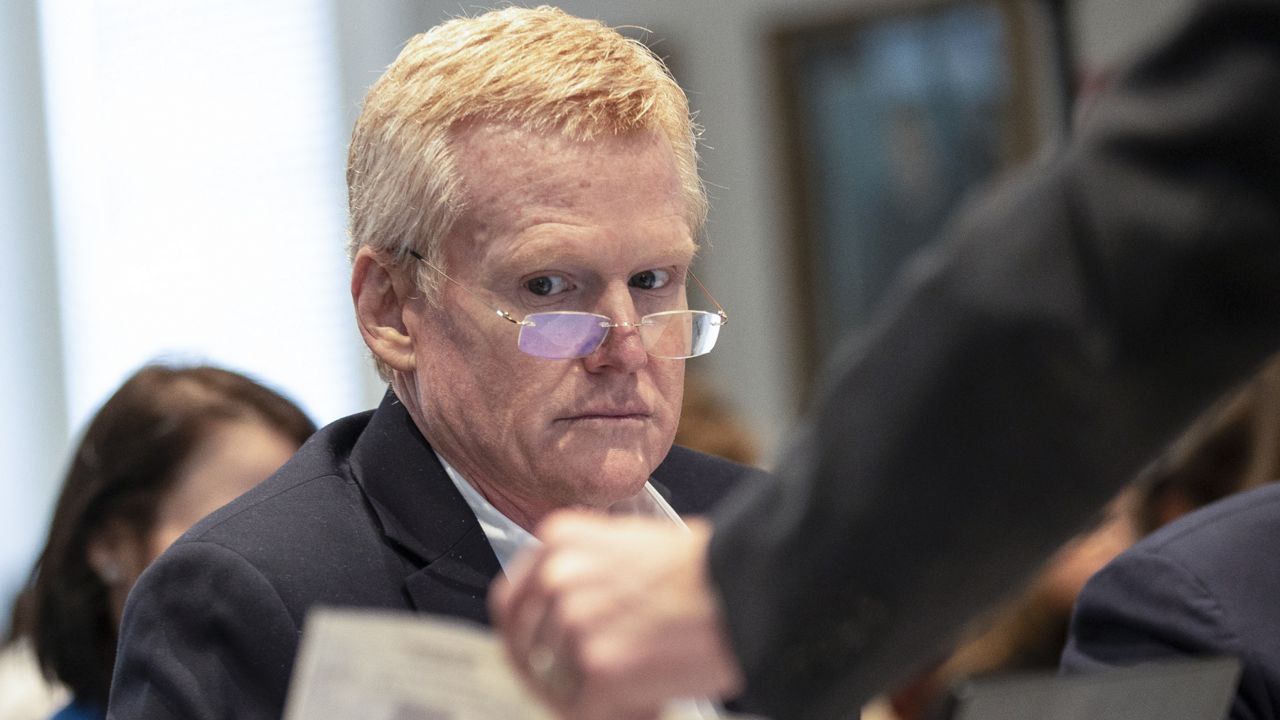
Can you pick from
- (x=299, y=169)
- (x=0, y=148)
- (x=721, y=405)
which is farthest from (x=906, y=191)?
(x=0, y=148)

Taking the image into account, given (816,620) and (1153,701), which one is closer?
(816,620)

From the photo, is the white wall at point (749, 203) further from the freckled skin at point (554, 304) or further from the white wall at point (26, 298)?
the freckled skin at point (554, 304)

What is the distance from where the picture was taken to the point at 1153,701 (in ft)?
4.01

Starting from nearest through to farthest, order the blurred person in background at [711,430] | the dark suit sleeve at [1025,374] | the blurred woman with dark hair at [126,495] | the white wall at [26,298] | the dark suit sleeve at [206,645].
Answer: the dark suit sleeve at [1025,374] → the dark suit sleeve at [206,645] → the blurred woman with dark hair at [126,495] → the blurred person in background at [711,430] → the white wall at [26,298]

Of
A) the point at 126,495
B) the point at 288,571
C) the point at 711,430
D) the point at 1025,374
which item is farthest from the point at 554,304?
the point at 711,430

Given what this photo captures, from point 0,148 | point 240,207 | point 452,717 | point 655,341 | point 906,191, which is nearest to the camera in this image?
point 452,717

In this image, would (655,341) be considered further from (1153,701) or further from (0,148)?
(0,148)

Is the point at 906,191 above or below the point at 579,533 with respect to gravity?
below

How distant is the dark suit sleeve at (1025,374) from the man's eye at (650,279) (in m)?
0.76

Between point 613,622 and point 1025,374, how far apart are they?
0.93ft

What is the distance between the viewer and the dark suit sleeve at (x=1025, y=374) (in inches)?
35.5

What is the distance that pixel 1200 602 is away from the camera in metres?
1.66

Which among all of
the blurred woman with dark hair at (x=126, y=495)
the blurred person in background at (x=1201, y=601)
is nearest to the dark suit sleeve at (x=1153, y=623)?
the blurred person in background at (x=1201, y=601)

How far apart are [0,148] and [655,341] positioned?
18.1ft
